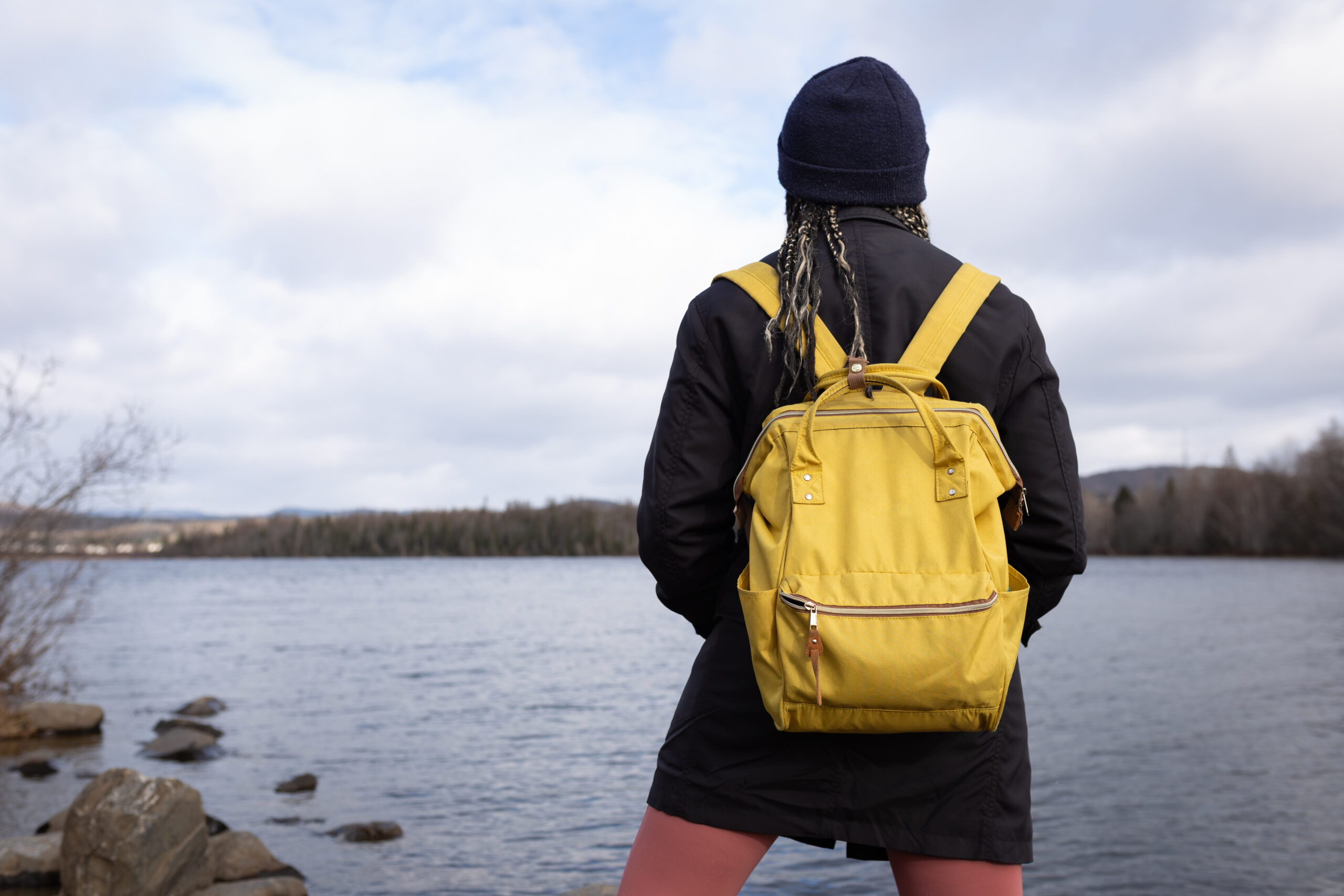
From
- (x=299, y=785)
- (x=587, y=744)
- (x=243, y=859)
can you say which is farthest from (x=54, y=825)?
(x=587, y=744)

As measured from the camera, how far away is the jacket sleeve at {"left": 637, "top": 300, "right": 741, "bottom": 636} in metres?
1.88

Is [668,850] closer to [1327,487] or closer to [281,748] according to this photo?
[281,748]

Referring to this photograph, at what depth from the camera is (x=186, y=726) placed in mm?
14672

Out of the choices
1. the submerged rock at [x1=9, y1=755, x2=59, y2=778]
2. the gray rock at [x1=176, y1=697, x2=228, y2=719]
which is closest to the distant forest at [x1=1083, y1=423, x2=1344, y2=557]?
the gray rock at [x1=176, y1=697, x2=228, y2=719]

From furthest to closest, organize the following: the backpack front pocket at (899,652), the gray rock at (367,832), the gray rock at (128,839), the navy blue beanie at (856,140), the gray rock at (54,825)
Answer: the gray rock at (367,832), the gray rock at (54,825), the gray rock at (128,839), the navy blue beanie at (856,140), the backpack front pocket at (899,652)

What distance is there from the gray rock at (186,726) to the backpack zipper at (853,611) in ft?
48.6

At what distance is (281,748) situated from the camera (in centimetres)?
1390

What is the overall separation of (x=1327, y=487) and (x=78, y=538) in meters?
83.6

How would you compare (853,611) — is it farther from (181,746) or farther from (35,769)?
(181,746)

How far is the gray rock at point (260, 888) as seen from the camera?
22.1ft

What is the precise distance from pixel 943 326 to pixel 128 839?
645 centimetres

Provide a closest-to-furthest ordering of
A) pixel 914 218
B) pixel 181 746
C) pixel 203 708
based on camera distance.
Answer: pixel 914 218, pixel 181 746, pixel 203 708

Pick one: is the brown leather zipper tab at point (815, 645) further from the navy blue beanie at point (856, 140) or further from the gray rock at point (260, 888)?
the gray rock at point (260, 888)

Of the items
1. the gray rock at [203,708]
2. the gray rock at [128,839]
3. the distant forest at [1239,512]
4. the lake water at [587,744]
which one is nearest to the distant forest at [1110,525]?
the distant forest at [1239,512]
